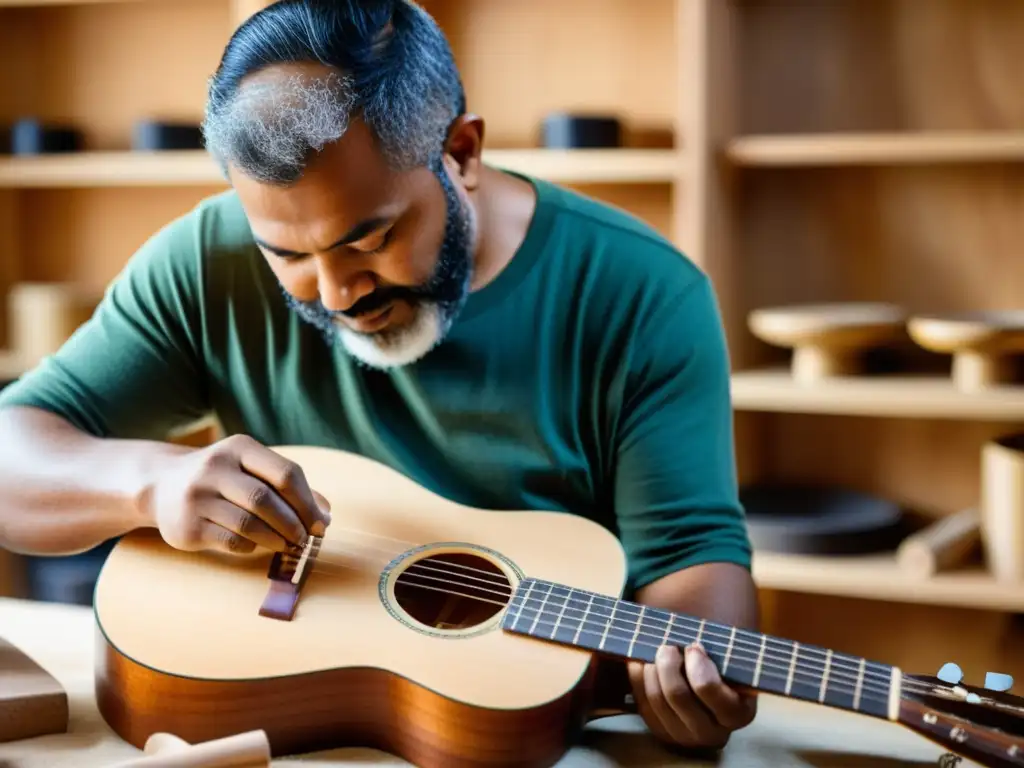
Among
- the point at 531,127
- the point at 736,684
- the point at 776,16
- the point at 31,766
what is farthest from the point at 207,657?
the point at 776,16

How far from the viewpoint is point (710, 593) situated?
101cm

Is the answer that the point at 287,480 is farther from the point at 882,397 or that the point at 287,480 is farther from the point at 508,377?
the point at 882,397

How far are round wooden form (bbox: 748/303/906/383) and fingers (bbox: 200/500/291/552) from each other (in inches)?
49.1

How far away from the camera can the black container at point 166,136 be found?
2191mm

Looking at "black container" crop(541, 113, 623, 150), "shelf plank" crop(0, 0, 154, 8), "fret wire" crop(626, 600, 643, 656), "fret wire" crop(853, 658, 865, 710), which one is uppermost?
"shelf plank" crop(0, 0, 154, 8)

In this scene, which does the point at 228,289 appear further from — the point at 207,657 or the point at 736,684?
the point at 736,684

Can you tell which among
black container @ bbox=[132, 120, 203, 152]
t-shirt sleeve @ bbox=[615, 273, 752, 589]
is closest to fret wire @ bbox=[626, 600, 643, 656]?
t-shirt sleeve @ bbox=[615, 273, 752, 589]

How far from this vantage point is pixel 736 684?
788mm

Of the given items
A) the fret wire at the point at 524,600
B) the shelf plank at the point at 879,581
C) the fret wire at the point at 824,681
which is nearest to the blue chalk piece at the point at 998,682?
the fret wire at the point at 824,681

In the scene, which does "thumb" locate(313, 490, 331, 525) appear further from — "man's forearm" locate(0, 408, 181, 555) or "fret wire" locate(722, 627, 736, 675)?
"fret wire" locate(722, 627, 736, 675)

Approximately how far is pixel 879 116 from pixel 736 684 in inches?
61.2

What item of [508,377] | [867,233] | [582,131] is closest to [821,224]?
[867,233]

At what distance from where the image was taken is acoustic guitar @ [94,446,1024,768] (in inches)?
30.5

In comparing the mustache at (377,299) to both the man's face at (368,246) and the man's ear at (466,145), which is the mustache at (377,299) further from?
the man's ear at (466,145)
